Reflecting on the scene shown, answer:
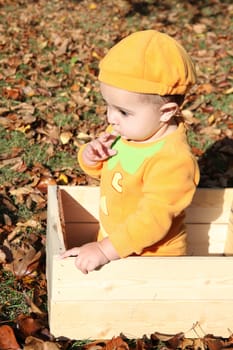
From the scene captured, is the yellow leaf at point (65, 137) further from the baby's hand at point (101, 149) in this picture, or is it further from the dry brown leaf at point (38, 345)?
the dry brown leaf at point (38, 345)

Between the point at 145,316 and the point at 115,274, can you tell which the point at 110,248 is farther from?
the point at 145,316

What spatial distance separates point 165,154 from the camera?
2086 millimetres

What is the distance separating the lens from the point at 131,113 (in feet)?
6.59

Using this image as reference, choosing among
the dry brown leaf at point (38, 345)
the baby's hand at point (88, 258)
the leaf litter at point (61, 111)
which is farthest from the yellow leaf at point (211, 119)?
the dry brown leaf at point (38, 345)

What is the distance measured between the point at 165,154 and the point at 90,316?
777mm

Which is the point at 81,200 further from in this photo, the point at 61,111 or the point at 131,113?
the point at 61,111

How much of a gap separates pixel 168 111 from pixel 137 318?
924 mm

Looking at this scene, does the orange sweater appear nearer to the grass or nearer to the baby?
the baby

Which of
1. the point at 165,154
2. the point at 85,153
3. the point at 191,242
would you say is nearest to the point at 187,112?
the point at 191,242

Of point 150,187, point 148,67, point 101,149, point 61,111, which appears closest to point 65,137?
point 61,111

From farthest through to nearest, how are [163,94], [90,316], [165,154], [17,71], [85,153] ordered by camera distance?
1. [17,71]
2. [85,153]
3. [90,316]
4. [165,154]
5. [163,94]

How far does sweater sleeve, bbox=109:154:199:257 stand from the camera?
2.06m

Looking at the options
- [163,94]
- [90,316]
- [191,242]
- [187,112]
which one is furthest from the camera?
[187,112]

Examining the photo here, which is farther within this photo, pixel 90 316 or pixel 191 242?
pixel 191 242
